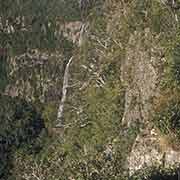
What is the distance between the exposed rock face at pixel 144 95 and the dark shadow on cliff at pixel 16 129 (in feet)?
177

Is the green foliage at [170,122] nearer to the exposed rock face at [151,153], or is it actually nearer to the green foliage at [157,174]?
the exposed rock face at [151,153]

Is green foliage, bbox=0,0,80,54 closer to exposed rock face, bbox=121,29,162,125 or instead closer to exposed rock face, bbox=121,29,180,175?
exposed rock face, bbox=121,29,180,175

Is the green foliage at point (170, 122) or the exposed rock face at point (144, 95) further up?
the green foliage at point (170, 122)

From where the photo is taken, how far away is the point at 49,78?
5172 inches

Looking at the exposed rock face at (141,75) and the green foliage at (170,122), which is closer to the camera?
the green foliage at (170,122)

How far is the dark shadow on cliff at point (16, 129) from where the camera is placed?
326 feet

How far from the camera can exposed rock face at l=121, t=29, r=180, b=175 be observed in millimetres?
29000

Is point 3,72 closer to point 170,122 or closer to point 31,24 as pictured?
point 31,24

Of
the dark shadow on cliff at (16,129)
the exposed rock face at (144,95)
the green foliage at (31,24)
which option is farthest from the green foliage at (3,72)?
the exposed rock face at (144,95)

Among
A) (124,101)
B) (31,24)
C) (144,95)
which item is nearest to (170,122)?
(144,95)

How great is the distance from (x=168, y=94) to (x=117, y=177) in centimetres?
925

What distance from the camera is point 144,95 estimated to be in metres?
34.6

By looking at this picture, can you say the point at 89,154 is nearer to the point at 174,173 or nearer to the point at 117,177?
the point at 117,177

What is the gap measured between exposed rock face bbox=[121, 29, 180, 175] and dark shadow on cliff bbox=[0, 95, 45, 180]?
54.0 meters
